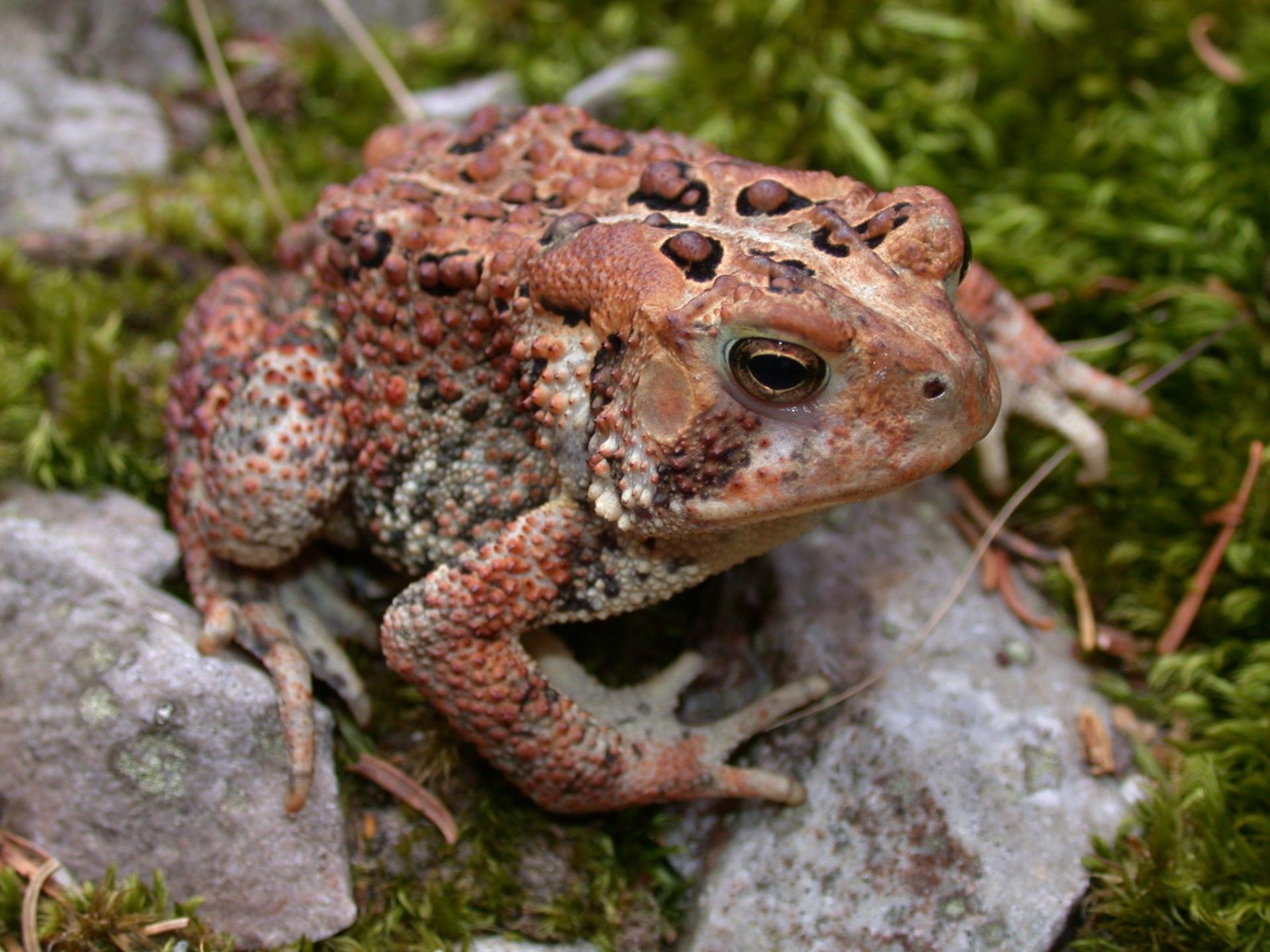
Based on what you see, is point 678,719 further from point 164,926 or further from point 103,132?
point 103,132

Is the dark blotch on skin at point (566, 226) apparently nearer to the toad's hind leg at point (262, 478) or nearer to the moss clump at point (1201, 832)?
the toad's hind leg at point (262, 478)

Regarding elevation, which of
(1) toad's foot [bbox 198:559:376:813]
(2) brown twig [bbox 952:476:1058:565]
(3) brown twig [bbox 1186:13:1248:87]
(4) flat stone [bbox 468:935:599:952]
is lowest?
(4) flat stone [bbox 468:935:599:952]

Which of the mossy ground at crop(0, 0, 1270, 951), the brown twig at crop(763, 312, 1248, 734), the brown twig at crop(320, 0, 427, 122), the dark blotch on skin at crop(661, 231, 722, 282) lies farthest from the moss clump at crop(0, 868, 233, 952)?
the brown twig at crop(320, 0, 427, 122)

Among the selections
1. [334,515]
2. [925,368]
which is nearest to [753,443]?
[925,368]

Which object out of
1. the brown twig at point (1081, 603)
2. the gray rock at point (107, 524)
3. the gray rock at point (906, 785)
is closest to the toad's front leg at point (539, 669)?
the gray rock at point (906, 785)

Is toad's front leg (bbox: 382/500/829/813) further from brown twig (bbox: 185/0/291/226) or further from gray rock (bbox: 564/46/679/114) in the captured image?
gray rock (bbox: 564/46/679/114)

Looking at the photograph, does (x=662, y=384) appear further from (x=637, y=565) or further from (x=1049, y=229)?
(x=1049, y=229)
